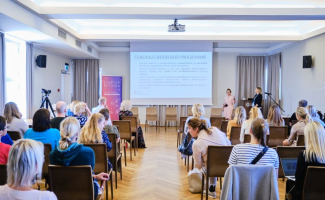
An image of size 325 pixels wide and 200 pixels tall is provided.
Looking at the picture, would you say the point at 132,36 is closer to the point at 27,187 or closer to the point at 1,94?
the point at 1,94

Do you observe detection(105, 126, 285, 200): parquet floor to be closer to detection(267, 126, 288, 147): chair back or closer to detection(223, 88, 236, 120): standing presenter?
detection(267, 126, 288, 147): chair back

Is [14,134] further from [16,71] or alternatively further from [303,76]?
[303,76]

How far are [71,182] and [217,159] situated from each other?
5.32 ft

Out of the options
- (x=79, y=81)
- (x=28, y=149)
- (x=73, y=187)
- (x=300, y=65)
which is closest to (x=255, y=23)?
(x=300, y=65)

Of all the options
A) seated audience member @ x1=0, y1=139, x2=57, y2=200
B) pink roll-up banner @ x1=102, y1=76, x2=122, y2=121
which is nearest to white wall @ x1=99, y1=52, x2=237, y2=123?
pink roll-up banner @ x1=102, y1=76, x2=122, y2=121

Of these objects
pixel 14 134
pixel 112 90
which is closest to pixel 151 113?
pixel 112 90

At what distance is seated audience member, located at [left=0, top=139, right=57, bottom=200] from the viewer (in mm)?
1385

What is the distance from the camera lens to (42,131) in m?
3.23

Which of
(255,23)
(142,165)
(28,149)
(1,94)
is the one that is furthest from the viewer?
(255,23)

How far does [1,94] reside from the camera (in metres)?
6.18

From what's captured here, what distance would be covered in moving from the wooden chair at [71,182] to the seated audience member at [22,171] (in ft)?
2.66

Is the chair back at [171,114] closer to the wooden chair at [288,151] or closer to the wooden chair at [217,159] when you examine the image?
the wooden chair at [217,159]

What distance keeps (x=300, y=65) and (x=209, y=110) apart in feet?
12.0

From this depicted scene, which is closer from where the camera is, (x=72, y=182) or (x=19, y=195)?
(x=19, y=195)
